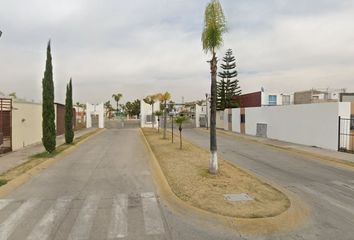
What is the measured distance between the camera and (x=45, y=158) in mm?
19234

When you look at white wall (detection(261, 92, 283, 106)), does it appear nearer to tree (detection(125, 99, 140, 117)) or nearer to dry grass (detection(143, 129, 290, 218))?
dry grass (detection(143, 129, 290, 218))

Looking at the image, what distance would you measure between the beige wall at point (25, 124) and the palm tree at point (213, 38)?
15.6 m

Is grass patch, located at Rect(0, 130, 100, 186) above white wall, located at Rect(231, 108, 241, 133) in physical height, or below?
below

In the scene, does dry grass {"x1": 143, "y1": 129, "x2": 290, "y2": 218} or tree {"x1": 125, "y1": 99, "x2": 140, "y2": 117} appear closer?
dry grass {"x1": 143, "y1": 129, "x2": 290, "y2": 218}

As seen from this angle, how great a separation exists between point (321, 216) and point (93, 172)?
9.40 m

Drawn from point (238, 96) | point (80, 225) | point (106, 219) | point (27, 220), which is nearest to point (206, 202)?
point (106, 219)

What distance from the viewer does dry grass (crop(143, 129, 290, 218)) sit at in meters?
8.98

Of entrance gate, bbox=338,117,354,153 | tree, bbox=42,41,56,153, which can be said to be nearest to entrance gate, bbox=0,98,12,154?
tree, bbox=42,41,56,153

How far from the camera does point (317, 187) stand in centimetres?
1225

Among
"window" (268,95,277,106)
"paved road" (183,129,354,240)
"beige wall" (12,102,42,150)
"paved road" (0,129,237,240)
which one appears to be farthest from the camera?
"window" (268,95,277,106)

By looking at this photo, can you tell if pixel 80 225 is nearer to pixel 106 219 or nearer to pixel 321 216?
pixel 106 219

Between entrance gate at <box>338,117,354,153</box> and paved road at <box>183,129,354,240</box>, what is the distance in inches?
200

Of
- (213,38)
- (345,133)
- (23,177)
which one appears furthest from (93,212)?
(345,133)

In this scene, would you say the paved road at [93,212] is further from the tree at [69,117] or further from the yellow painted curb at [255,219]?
the tree at [69,117]
